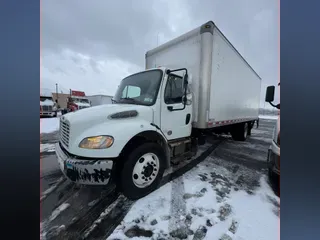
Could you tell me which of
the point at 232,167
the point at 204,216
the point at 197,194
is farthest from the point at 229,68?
the point at 204,216

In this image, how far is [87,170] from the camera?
2027mm

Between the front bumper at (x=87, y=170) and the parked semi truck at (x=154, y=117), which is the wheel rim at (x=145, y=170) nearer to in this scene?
the parked semi truck at (x=154, y=117)

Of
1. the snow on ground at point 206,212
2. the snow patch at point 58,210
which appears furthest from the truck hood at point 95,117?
the snow on ground at point 206,212

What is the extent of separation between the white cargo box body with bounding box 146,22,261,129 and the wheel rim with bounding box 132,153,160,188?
5.40ft

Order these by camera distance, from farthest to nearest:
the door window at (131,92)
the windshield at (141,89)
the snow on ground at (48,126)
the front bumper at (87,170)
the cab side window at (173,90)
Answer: the snow on ground at (48,126)
the door window at (131,92)
the cab side window at (173,90)
the windshield at (141,89)
the front bumper at (87,170)

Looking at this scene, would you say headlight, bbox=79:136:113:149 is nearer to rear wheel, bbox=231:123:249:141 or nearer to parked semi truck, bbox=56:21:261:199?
parked semi truck, bbox=56:21:261:199

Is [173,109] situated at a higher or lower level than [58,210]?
higher

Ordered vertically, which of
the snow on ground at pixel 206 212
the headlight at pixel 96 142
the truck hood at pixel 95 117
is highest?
the truck hood at pixel 95 117

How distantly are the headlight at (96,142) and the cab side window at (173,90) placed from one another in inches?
57.9

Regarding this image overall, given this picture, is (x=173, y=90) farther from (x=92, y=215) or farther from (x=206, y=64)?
(x=92, y=215)

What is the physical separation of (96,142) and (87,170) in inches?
15.9

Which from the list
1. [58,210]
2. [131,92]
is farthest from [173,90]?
[58,210]

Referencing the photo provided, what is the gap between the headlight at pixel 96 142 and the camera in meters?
2.07
